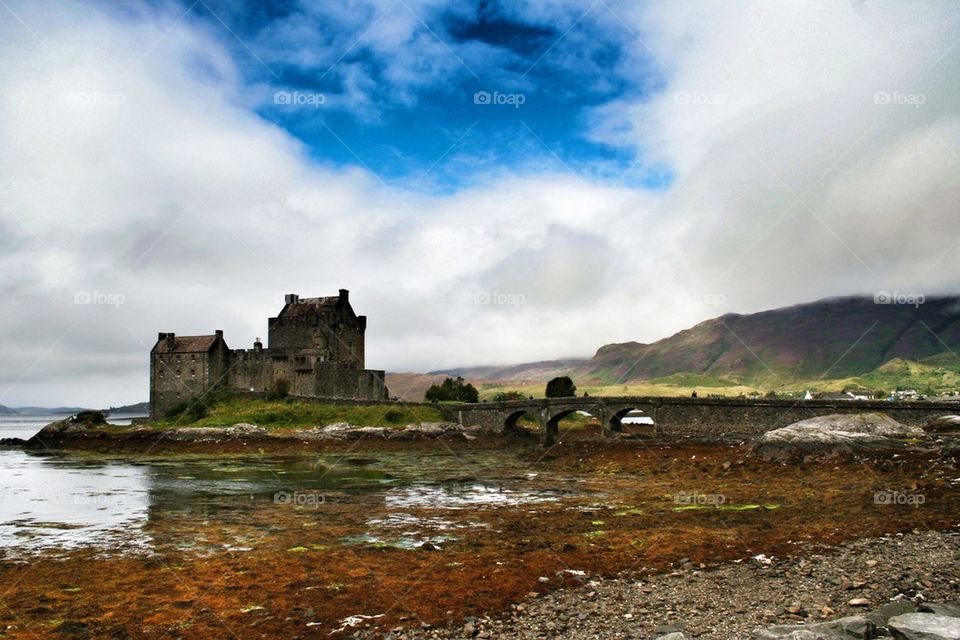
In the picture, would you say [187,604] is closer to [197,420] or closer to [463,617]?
[463,617]

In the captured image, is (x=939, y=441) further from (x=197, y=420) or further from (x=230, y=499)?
(x=197, y=420)

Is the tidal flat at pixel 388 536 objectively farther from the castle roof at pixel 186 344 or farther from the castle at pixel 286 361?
the castle roof at pixel 186 344

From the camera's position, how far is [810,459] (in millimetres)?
30188

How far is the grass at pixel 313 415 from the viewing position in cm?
7350

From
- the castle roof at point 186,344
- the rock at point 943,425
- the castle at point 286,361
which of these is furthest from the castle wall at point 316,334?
the rock at point 943,425

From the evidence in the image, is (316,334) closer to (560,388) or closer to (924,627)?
(560,388)

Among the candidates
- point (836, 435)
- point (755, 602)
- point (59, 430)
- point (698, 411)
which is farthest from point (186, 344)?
point (755, 602)

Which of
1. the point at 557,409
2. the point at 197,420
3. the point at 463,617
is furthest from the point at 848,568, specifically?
the point at 197,420

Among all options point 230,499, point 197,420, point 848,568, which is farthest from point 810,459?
point 197,420

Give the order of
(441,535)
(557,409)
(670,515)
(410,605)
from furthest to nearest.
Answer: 1. (557,409)
2. (670,515)
3. (441,535)
4. (410,605)

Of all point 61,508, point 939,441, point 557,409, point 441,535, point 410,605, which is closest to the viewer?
point 410,605

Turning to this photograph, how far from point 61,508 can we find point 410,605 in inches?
839

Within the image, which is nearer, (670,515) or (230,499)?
(670,515)

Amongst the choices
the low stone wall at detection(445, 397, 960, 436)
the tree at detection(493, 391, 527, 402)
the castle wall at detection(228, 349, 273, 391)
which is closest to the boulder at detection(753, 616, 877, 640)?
the low stone wall at detection(445, 397, 960, 436)
